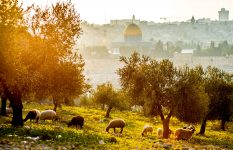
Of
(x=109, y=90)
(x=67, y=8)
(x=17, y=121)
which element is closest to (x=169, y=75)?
(x=67, y=8)

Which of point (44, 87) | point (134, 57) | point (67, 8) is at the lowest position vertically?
point (44, 87)

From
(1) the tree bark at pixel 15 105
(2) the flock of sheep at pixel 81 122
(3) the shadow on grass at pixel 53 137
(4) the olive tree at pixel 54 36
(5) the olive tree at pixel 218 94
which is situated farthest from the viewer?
(5) the olive tree at pixel 218 94

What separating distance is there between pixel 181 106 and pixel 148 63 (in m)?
4.54

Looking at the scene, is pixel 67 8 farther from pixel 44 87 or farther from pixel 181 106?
pixel 181 106

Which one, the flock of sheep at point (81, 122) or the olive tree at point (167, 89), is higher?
the olive tree at point (167, 89)

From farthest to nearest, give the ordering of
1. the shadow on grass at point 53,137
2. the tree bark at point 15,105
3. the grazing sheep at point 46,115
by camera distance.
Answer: the grazing sheep at point 46,115
the tree bark at point 15,105
the shadow on grass at point 53,137

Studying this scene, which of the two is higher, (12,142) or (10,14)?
(10,14)

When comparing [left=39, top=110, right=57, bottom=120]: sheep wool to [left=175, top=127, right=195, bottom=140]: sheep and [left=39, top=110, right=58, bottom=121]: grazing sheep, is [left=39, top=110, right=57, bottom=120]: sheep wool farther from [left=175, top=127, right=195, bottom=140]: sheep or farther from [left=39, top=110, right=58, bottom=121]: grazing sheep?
[left=175, top=127, right=195, bottom=140]: sheep

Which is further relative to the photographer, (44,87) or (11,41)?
(44,87)

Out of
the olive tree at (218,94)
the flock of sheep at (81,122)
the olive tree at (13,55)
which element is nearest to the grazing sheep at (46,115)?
the flock of sheep at (81,122)

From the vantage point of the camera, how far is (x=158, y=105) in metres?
33.9

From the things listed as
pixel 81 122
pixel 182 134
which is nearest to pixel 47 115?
pixel 81 122

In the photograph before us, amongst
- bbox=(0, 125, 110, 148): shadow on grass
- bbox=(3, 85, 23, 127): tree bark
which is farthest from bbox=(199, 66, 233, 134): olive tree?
bbox=(3, 85, 23, 127): tree bark

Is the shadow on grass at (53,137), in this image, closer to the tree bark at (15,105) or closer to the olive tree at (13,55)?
the tree bark at (15,105)
